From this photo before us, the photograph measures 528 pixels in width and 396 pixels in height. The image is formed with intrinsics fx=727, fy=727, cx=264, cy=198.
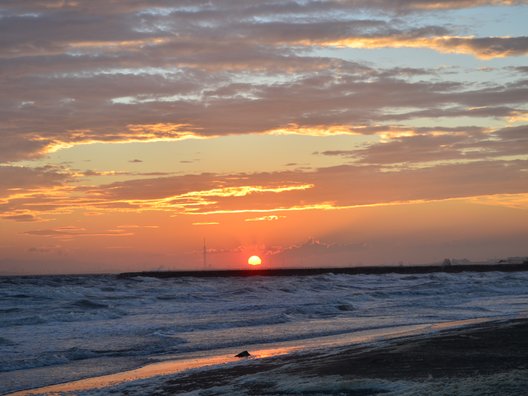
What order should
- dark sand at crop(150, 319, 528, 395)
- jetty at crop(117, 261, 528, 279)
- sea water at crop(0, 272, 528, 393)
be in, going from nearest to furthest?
dark sand at crop(150, 319, 528, 395) → sea water at crop(0, 272, 528, 393) → jetty at crop(117, 261, 528, 279)

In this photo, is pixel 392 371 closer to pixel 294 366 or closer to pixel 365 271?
pixel 294 366

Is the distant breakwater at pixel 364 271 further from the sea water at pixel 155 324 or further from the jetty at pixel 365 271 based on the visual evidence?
the sea water at pixel 155 324

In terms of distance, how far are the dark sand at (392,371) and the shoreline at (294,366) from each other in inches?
0.9

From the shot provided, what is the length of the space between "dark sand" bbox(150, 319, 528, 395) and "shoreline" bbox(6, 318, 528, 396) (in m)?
0.02

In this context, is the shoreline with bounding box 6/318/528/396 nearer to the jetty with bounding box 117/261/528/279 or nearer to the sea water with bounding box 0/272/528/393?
the sea water with bounding box 0/272/528/393

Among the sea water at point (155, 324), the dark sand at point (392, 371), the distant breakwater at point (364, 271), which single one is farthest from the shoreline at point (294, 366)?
the distant breakwater at point (364, 271)

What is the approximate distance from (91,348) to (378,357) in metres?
11.1

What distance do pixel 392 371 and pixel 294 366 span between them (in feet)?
9.82

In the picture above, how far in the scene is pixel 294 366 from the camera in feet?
54.0

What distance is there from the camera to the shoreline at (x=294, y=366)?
1467 cm

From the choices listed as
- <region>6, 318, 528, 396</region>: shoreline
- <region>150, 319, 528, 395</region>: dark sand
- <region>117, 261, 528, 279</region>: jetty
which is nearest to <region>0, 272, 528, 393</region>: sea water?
<region>6, 318, 528, 396</region>: shoreline

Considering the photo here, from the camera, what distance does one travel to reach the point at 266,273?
13638 centimetres

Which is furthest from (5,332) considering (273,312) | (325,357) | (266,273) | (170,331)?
(266,273)

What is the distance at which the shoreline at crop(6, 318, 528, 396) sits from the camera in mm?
14672
